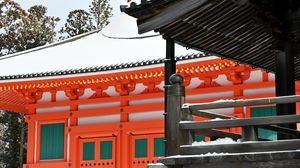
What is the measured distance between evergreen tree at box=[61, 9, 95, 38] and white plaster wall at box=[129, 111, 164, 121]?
24.2m

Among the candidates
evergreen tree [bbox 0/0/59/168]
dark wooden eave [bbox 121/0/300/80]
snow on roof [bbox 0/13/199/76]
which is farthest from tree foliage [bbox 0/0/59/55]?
dark wooden eave [bbox 121/0/300/80]

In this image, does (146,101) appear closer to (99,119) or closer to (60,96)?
(99,119)

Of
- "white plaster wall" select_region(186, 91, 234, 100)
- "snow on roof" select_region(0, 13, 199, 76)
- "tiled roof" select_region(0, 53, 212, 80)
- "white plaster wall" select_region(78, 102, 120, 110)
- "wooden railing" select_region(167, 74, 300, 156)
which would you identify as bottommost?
"wooden railing" select_region(167, 74, 300, 156)

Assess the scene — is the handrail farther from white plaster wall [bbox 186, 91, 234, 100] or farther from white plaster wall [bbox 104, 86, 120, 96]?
white plaster wall [bbox 104, 86, 120, 96]

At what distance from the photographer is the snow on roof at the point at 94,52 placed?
14953mm

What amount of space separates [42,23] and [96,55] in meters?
24.2

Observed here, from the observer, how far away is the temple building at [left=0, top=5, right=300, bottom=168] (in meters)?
13.8

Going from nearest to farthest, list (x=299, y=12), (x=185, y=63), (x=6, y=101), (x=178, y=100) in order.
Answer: (x=178, y=100)
(x=299, y=12)
(x=185, y=63)
(x=6, y=101)

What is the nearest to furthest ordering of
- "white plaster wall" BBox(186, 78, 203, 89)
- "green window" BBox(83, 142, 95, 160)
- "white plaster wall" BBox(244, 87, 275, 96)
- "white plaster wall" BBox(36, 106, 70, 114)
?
"white plaster wall" BBox(244, 87, 275, 96) < "white plaster wall" BBox(186, 78, 203, 89) < "green window" BBox(83, 142, 95, 160) < "white plaster wall" BBox(36, 106, 70, 114)

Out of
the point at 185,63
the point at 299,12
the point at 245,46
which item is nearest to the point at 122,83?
the point at 185,63

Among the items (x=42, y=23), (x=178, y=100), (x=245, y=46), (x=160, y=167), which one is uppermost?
(x=42, y=23)

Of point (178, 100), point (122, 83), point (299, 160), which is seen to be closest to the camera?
point (299, 160)

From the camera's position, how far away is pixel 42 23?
3938 cm

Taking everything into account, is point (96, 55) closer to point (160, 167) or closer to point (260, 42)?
point (260, 42)
